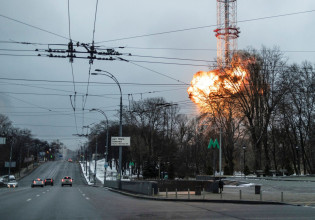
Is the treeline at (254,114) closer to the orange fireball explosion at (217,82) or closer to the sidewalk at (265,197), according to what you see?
the orange fireball explosion at (217,82)

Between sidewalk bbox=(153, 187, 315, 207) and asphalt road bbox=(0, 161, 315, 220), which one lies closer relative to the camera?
asphalt road bbox=(0, 161, 315, 220)

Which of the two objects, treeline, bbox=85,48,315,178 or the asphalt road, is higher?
treeline, bbox=85,48,315,178

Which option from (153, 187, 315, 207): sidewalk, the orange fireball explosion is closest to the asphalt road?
(153, 187, 315, 207): sidewalk

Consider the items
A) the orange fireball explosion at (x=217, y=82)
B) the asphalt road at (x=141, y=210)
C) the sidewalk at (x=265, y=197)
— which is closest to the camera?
the asphalt road at (x=141, y=210)

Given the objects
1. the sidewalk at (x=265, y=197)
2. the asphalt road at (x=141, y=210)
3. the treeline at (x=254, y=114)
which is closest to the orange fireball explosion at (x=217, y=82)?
the treeline at (x=254, y=114)

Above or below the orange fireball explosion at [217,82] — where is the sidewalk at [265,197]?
below

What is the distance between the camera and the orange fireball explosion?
51.9 metres

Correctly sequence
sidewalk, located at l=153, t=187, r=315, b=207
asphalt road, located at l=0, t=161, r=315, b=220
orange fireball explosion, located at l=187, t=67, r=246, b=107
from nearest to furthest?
asphalt road, located at l=0, t=161, r=315, b=220 < sidewalk, located at l=153, t=187, r=315, b=207 < orange fireball explosion, located at l=187, t=67, r=246, b=107

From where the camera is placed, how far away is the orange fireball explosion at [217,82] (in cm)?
5194

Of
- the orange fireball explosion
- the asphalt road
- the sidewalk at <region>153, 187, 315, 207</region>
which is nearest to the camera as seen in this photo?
the asphalt road

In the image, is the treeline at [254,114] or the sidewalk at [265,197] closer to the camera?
the sidewalk at [265,197]

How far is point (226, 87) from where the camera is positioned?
174 feet

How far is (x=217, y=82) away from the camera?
52.2 m

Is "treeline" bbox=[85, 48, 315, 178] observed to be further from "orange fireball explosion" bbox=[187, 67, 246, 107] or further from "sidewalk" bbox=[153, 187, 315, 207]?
"sidewalk" bbox=[153, 187, 315, 207]
